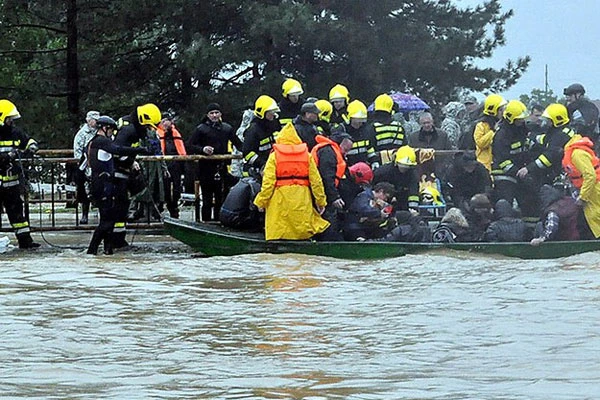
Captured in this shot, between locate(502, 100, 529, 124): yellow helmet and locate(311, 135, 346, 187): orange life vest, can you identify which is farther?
locate(502, 100, 529, 124): yellow helmet

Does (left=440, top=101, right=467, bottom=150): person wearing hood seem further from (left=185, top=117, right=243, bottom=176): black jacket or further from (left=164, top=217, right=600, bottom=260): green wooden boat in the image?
(left=164, top=217, right=600, bottom=260): green wooden boat

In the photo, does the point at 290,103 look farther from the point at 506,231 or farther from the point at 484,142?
the point at 506,231

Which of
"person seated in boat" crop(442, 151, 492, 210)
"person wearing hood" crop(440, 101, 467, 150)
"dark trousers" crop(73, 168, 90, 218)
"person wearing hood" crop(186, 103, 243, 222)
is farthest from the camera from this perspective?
"person wearing hood" crop(440, 101, 467, 150)

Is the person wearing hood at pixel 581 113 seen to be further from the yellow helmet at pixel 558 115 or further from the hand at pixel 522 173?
the hand at pixel 522 173

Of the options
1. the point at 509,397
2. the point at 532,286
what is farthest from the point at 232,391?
the point at 532,286

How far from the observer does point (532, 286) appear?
12.7 metres

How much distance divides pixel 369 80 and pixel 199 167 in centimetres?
844

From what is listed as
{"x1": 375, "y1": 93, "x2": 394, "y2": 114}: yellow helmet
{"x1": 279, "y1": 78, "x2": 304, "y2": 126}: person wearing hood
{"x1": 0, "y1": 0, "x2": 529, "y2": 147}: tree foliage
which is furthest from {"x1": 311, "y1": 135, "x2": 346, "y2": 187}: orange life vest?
{"x1": 0, "y1": 0, "x2": 529, "y2": 147}: tree foliage

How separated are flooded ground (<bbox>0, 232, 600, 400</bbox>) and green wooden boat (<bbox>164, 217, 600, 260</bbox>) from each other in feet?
0.46

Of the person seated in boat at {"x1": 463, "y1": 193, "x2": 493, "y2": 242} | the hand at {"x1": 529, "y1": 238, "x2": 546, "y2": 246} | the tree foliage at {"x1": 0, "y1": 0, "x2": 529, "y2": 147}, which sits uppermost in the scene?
the tree foliage at {"x1": 0, "y1": 0, "x2": 529, "y2": 147}

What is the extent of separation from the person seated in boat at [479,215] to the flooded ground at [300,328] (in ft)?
3.24

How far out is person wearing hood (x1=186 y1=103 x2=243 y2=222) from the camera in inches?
733

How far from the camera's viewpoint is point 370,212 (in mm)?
15711

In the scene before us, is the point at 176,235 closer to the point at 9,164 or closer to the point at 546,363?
the point at 9,164
